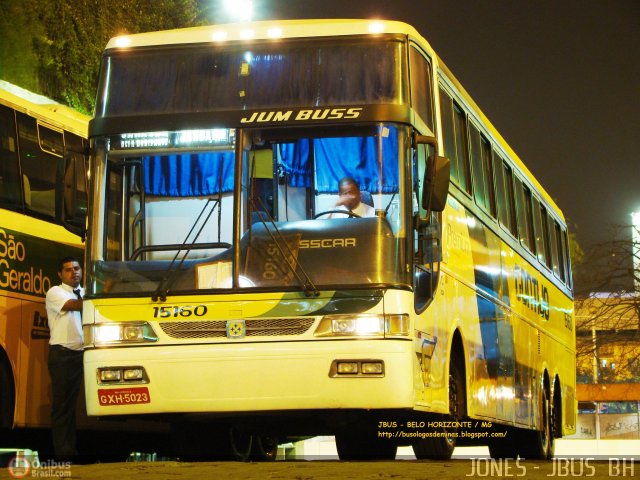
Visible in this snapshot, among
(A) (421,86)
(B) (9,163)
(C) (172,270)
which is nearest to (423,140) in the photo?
(A) (421,86)

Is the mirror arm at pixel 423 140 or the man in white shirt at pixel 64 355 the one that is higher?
the mirror arm at pixel 423 140

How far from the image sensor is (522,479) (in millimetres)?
9969

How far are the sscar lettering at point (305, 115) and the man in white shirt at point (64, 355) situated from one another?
2.97 metres

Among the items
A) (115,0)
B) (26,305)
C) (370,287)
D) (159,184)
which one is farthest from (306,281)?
(115,0)

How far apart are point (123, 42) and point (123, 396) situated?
3.28m

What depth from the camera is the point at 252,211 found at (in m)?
11.9

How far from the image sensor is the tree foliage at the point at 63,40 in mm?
29766

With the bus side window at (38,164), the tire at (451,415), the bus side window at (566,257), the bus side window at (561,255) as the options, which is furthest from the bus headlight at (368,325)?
the bus side window at (566,257)

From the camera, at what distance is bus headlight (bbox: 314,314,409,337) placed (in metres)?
11.5

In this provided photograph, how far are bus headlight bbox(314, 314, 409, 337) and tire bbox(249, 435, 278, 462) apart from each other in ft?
17.1

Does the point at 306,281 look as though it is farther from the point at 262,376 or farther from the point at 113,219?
the point at 113,219

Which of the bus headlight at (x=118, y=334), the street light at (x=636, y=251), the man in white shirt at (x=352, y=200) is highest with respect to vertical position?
the street light at (x=636, y=251)

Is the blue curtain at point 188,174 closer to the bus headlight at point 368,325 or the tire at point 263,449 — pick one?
the bus headlight at point 368,325

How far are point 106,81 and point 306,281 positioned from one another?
2.72 metres
